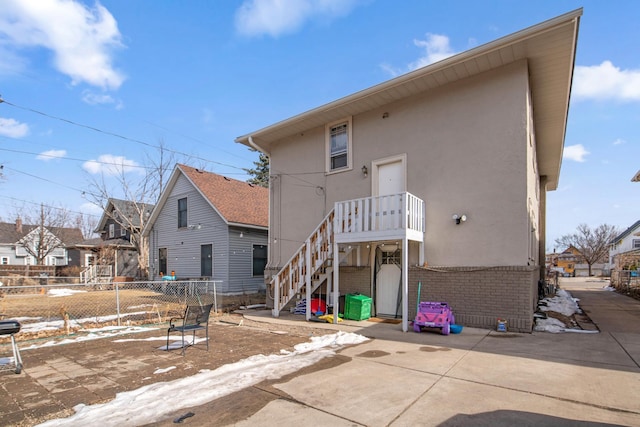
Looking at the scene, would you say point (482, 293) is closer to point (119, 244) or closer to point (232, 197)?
point (232, 197)

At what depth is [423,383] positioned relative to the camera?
445 centimetres

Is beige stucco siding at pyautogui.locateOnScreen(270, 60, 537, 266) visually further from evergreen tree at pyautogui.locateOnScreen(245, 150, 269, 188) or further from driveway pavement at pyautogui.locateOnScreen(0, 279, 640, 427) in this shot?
evergreen tree at pyautogui.locateOnScreen(245, 150, 269, 188)

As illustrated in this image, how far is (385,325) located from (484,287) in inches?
95.2

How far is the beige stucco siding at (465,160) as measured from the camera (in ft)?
26.1

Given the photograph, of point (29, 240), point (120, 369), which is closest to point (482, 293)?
point (120, 369)

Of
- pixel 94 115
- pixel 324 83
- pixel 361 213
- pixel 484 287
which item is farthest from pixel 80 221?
pixel 484 287

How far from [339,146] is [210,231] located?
28.5 ft

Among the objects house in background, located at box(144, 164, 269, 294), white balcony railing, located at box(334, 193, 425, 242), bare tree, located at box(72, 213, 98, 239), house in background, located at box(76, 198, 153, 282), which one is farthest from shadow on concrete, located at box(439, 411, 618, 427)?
bare tree, located at box(72, 213, 98, 239)

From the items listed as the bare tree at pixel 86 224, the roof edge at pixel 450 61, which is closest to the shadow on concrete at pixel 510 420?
the roof edge at pixel 450 61

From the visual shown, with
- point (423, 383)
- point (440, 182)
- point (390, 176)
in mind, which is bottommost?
point (423, 383)

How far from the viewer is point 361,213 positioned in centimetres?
907

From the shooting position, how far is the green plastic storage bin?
9258mm

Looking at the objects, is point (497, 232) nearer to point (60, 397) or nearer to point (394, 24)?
point (394, 24)

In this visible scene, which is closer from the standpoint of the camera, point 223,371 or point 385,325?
point 223,371
